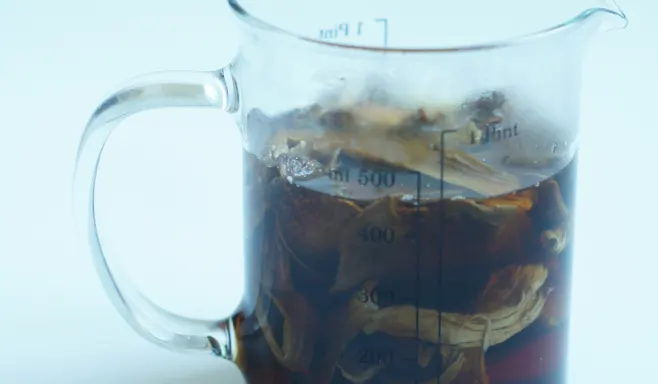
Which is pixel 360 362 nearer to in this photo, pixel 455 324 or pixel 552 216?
pixel 455 324

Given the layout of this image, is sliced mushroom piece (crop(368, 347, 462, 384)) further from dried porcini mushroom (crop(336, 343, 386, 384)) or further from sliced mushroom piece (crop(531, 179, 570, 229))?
sliced mushroom piece (crop(531, 179, 570, 229))

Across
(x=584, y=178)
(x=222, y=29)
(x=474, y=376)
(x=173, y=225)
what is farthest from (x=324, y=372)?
(x=222, y=29)

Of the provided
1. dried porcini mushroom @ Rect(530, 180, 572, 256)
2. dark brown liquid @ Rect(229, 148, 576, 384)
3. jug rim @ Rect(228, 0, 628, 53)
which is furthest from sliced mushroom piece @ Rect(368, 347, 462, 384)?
jug rim @ Rect(228, 0, 628, 53)

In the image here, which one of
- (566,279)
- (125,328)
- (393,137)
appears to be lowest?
(125,328)

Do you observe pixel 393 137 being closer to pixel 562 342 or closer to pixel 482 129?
pixel 482 129

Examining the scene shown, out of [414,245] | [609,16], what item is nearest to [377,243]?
[414,245]

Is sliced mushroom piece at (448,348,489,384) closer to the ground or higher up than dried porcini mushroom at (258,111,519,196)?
closer to the ground

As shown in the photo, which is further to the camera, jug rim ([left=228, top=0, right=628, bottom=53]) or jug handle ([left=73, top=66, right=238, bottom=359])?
jug handle ([left=73, top=66, right=238, bottom=359])
